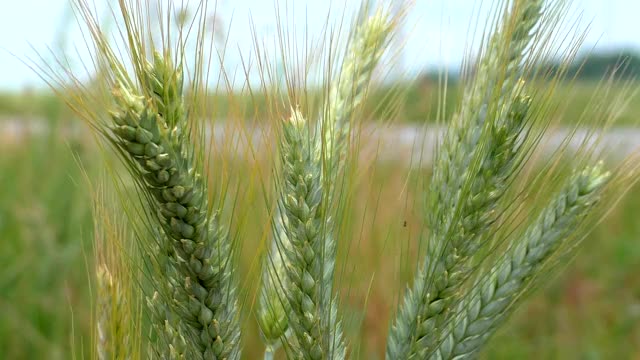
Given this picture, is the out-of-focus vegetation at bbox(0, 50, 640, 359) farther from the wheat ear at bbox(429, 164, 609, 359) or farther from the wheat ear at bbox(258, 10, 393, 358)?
the wheat ear at bbox(429, 164, 609, 359)

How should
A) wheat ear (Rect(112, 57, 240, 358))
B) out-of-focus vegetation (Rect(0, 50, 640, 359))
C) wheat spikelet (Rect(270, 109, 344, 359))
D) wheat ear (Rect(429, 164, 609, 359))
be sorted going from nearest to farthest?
1. wheat ear (Rect(112, 57, 240, 358))
2. wheat spikelet (Rect(270, 109, 344, 359))
3. wheat ear (Rect(429, 164, 609, 359))
4. out-of-focus vegetation (Rect(0, 50, 640, 359))

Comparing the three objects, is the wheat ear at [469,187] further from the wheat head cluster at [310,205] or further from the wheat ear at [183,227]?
the wheat ear at [183,227]

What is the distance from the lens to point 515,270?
1167 mm

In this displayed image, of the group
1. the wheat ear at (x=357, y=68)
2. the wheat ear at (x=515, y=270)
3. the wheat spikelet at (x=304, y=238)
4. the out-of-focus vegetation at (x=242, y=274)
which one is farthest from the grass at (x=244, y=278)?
the wheat spikelet at (x=304, y=238)

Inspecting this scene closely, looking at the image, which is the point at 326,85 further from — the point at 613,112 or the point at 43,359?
the point at 43,359

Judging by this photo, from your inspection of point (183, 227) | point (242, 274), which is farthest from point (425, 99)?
point (183, 227)

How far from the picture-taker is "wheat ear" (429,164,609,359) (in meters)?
1.13

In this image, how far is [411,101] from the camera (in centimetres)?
433

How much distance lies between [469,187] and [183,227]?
361mm

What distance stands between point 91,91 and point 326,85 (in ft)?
0.96

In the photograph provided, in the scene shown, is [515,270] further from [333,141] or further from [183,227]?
[183,227]

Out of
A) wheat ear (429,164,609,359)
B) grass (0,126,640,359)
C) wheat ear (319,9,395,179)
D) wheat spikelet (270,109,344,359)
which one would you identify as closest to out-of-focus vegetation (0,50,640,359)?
grass (0,126,640,359)

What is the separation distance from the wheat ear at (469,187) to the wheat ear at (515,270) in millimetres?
46

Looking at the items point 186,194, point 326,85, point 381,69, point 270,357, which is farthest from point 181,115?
point 381,69
